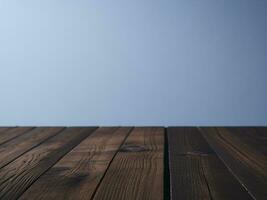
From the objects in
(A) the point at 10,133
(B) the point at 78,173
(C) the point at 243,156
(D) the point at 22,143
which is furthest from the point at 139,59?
(B) the point at 78,173

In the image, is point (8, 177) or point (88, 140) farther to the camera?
point (88, 140)

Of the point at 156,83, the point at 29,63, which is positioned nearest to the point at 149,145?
the point at 156,83

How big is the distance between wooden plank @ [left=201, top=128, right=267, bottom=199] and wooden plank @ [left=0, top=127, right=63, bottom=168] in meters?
0.54

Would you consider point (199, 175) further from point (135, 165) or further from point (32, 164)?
point (32, 164)

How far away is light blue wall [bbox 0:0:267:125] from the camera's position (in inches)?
124

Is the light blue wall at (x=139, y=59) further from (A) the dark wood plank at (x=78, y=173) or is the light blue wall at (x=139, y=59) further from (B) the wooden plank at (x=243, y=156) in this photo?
(A) the dark wood plank at (x=78, y=173)

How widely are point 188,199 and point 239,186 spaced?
0.41ft

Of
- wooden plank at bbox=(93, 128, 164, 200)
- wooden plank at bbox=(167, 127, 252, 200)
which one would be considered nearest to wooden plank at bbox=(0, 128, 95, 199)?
wooden plank at bbox=(93, 128, 164, 200)

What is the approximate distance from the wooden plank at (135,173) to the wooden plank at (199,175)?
3 centimetres

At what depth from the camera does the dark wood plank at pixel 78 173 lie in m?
0.70

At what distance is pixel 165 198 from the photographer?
0.67 m

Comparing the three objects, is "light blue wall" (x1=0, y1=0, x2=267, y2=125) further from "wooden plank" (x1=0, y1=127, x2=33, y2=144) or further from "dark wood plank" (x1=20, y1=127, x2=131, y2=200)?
"dark wood plank" (x1=20, y1=127, x2=131, y2=200)

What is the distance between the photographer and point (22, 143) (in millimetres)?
1238

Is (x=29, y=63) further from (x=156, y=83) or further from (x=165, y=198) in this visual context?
(x=165, y=198)
